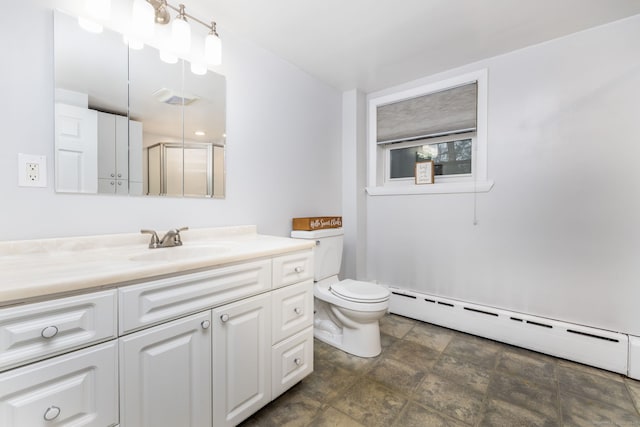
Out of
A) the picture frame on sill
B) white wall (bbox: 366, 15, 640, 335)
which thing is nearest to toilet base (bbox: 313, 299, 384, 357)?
white wall (bbox: 366, 15, 640, 335)

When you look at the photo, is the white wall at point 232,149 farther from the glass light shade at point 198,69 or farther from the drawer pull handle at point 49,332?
the drawer pull handle at point 49,332

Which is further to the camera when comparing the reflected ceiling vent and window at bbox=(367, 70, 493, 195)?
window at bbox=(367, 70, 493, 195)

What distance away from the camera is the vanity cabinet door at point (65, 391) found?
0.70 meters

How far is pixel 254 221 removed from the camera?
195 centimetres

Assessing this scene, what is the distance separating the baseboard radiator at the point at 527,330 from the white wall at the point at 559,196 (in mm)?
75

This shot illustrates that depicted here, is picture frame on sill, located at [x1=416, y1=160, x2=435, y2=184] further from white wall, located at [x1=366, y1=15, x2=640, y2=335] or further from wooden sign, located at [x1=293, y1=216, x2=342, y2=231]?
wooden sign, located at [x1=293, y1=216, x2=342, y2=231]

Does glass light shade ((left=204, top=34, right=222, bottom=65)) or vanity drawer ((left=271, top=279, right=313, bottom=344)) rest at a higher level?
glass light shade ((left=204, top=34, right=222, bottom=65))

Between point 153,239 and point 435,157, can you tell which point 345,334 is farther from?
point 435,157

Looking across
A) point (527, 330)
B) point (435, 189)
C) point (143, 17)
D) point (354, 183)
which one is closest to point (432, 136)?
point (435, 189)

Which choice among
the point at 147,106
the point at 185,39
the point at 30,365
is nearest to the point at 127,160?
the point at 147,106

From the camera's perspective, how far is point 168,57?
4.97 ft

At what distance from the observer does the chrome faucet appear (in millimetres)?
1349

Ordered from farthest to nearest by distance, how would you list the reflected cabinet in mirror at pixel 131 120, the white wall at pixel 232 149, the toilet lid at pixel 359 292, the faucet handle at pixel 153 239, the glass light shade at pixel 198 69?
the toilet lid at pixel 359 292 < the glass light shade at pixel 198 69 < the faucet handle at pixel 153 239 < the reflected cabinet in mirror at pixel 131 120 < the white wall at pixel 232 149

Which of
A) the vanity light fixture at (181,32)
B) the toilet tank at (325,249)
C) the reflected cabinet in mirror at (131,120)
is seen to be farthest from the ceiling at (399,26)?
the toilet tank at (325,249)
